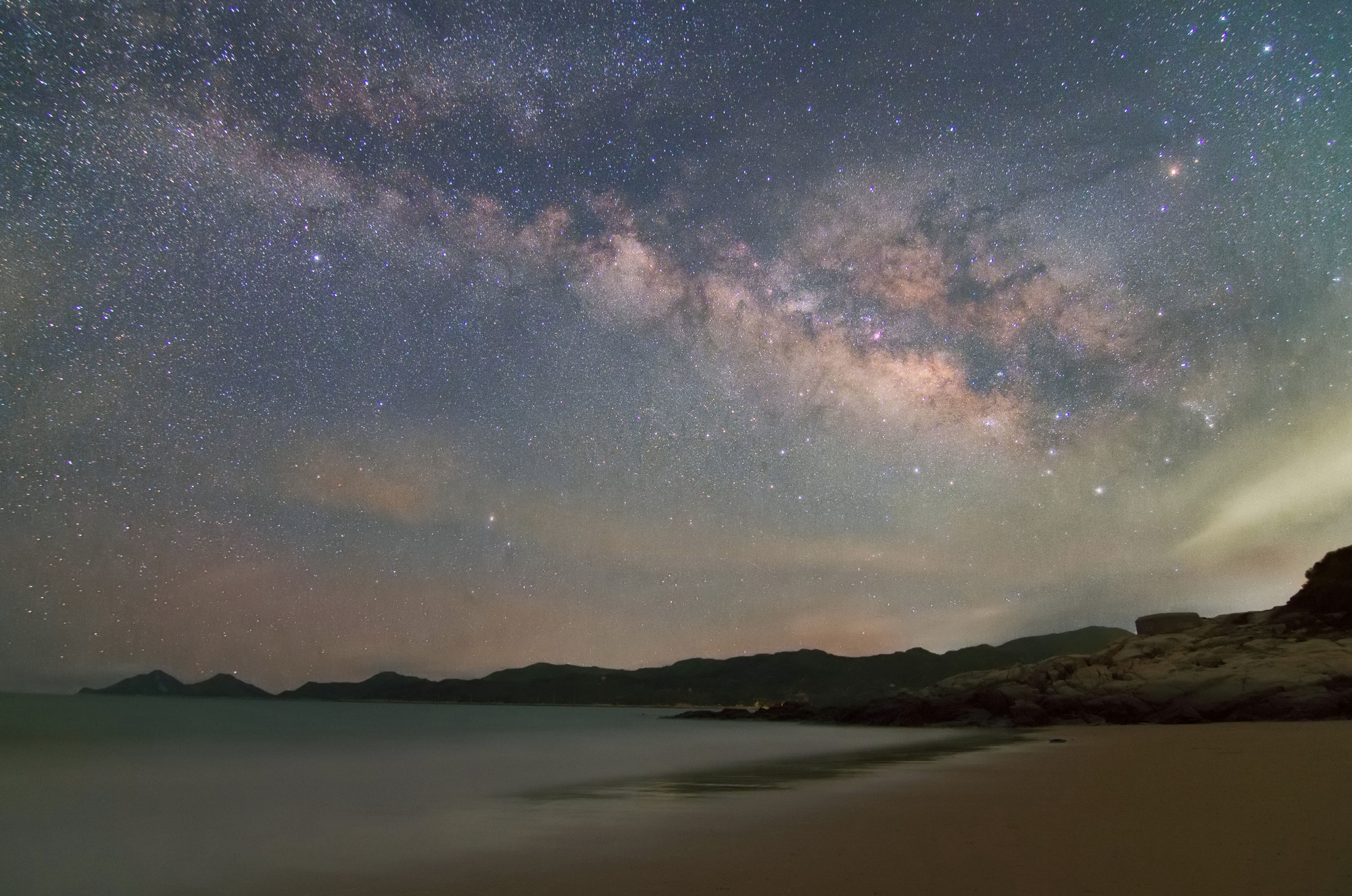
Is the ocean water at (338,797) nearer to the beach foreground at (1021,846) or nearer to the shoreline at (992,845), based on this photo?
the shoreline at (992,845)

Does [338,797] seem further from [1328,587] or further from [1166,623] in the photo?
[1166,623]

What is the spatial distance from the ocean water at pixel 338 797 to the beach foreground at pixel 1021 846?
2.55 m

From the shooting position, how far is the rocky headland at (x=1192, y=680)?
37.7 meters

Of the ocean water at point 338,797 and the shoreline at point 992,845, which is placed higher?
the shoreline at point 992,845

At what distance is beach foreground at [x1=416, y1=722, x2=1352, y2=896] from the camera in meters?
8.77

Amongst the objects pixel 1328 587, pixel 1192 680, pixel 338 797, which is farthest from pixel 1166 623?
→ pixel 338 797

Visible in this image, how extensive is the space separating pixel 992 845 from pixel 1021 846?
37 centimetres

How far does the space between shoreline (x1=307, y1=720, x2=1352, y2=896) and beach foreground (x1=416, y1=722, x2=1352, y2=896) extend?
0.13ft

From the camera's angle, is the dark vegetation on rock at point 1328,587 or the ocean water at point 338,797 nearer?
the ocean water at point 338,797

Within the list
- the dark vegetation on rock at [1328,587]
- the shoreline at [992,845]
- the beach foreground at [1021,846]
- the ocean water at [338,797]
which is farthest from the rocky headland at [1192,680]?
the beach foreground at [1021,846]

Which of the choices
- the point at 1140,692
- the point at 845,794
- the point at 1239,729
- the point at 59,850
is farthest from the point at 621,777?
the point at 1140,692

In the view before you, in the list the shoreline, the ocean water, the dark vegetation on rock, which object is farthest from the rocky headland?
the shoreline

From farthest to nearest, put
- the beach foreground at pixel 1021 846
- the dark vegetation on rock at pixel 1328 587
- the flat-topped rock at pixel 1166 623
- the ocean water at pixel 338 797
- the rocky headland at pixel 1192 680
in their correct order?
1. the flat-topped rock at pixel 1166 623
2. the dark vegetation on rock at pixel 1328 587
3. the rocky headland at pixel 1192 680
4. the ocean water at pixel 338 797
5. the beach foreground at pixel 1021 846

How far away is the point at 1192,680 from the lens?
4309cm
